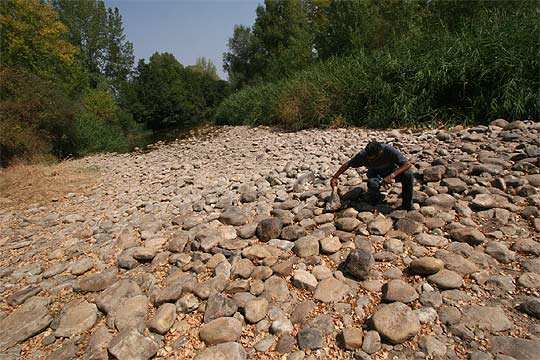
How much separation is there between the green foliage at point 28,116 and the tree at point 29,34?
20.0 feet

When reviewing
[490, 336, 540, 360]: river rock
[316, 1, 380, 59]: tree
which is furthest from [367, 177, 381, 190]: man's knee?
[316, 1, 380, 59]: tree

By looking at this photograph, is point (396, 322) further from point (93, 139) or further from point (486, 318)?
point (93, 139)

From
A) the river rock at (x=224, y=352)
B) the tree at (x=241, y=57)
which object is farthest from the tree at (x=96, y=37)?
the river rock at (x=224, y=352)

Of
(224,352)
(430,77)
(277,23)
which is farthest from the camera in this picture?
(277,23)

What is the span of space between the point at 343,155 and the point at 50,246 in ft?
12.8

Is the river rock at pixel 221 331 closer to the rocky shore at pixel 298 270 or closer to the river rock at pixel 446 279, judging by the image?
the rocky shore at pixel 298 270

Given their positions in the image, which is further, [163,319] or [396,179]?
[396,179]

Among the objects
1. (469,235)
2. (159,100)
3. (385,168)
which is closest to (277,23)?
(159,100)

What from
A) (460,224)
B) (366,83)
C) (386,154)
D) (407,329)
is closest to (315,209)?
(386,154)

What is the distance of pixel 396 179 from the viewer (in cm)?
267

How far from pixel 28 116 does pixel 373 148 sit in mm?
9593

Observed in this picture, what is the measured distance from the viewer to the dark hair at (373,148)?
100 inches

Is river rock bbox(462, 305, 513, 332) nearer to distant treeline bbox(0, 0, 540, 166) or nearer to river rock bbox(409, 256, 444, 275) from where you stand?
river rock bbox(409, 256, 444, 275)

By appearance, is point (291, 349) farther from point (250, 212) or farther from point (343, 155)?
point (343, 155)
